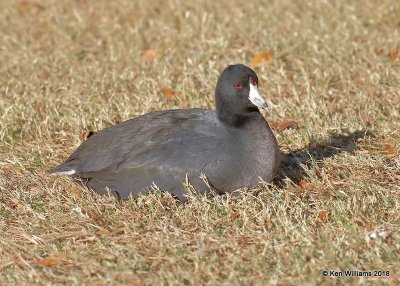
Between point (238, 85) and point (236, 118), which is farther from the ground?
point (238, 85)

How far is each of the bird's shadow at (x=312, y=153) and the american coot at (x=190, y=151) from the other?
0.36m

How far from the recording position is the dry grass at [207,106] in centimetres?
431

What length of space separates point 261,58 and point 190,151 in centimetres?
280

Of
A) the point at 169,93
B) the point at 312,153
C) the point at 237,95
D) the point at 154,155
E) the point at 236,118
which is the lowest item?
the point at 312,153

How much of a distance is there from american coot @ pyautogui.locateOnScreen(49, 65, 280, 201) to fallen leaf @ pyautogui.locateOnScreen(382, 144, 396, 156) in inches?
35.9

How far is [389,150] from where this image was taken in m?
5.85

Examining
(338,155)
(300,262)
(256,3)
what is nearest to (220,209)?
(300,262)

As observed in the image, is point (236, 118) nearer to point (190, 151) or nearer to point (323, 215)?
point (190, 151)

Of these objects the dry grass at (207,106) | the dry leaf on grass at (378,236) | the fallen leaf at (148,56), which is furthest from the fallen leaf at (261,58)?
the dry leaf on grass at (378,236)

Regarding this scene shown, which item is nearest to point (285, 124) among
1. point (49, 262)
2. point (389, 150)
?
point (389, 150)

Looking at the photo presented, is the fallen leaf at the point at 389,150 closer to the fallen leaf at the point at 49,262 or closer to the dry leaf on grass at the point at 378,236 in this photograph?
the dry leaf on grass at the point at 378,236

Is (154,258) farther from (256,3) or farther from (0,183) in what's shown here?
(256,3)

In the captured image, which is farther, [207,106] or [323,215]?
[207,106]

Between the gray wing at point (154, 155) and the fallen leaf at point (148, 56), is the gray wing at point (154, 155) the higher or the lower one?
the higher one
